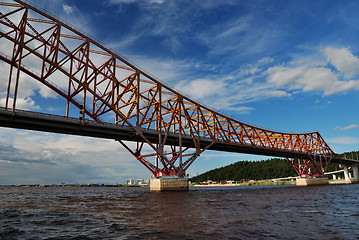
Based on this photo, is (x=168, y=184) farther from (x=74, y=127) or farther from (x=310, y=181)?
(x=310, y=181)

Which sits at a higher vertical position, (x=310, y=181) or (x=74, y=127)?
(x=74, y=127)

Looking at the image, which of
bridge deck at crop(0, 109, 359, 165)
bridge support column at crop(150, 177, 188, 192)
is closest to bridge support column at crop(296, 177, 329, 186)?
bridge deck at crop(0, 109, 359, 165)

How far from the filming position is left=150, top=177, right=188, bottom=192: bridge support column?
5388 cm

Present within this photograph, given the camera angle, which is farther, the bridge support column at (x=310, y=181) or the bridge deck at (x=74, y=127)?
the bridge support column at (x=310, y=181)

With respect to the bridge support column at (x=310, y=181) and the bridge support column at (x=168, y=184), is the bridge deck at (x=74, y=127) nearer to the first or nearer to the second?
the bridge support column at (x=168, y=184)

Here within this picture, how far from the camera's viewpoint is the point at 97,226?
1302cm

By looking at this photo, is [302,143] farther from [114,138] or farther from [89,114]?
[89,114]

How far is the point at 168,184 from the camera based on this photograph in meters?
53.9

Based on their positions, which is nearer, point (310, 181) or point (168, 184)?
point (168, 184)

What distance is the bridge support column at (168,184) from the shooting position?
53.9m

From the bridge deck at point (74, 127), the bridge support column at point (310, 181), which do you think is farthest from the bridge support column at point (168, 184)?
the bridge support column at point (310, 181)

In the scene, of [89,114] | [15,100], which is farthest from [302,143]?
[15,100]

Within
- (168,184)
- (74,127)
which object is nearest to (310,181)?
(168,184)

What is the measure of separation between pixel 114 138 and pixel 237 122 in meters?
42.5
